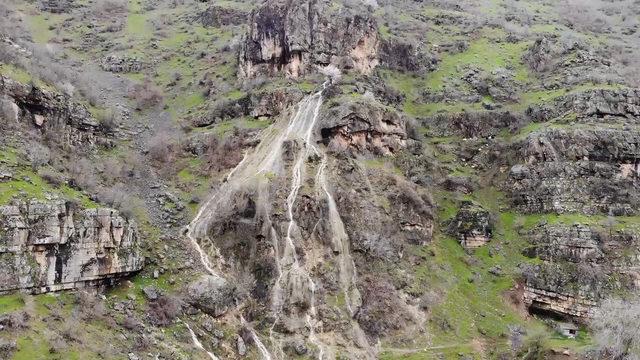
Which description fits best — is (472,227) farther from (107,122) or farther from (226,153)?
(107,122)

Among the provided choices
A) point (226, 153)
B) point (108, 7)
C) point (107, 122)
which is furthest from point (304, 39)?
point (108, 7)

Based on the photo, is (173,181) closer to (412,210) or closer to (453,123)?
(412,210)

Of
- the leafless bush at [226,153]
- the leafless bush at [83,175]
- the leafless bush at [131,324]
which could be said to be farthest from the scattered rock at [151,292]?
the leafless bush at [226,153]

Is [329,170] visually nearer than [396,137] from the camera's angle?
Yes

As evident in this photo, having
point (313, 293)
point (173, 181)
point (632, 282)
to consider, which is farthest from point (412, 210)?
point (173, 181)

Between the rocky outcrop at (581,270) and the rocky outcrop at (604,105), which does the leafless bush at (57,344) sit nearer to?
the rocky outcrop at (581,270)

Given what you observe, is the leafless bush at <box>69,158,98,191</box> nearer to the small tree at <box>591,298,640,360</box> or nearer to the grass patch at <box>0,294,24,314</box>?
the grass patch at <box>0,294,24,314</box>

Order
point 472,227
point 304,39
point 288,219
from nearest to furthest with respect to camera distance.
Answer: point 288,219 < point 472,227 < point 304,39
